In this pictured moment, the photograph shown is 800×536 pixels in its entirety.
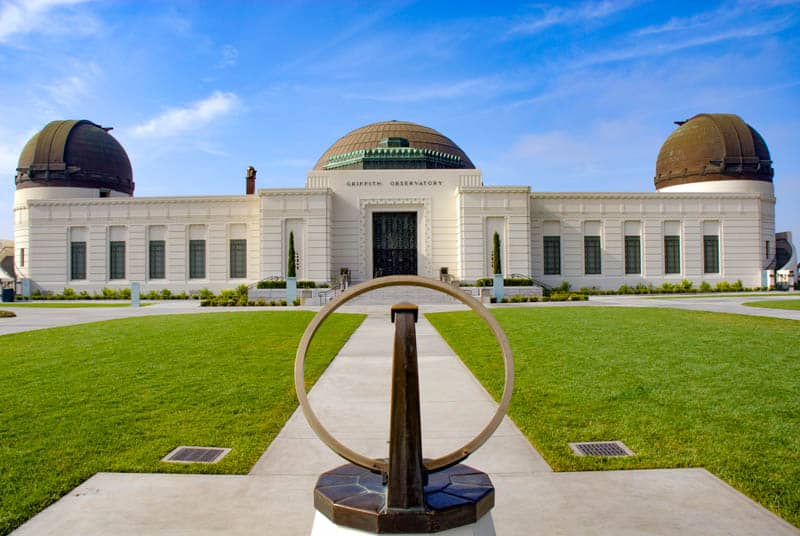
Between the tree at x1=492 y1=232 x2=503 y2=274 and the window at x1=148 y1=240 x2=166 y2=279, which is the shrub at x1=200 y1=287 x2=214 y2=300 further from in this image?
the tree at x1=492 y1=232 x2=503 y2=274

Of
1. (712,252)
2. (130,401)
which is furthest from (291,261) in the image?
(712,252)

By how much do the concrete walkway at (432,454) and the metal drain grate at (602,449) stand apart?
0.43 m

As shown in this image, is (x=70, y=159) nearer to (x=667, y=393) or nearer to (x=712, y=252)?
(x=667, y=393)

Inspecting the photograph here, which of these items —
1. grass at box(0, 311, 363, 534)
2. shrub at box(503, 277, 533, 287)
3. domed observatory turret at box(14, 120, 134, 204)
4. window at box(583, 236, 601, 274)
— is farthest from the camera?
domed observatory turret at box(14, 120, 134, 204)

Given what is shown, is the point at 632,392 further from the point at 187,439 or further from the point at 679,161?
the point at 679,161

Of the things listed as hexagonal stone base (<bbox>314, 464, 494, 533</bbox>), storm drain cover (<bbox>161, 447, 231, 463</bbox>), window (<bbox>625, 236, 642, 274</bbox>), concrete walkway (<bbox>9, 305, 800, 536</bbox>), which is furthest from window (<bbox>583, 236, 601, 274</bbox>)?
hexagonal stone base (<bbox>314, 464, 494, 533</bbox>)

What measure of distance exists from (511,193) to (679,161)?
1616cm

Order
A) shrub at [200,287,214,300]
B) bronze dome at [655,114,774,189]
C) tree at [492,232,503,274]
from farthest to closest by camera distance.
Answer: bronze dome at [655,114,774,189], shrub at [200,287,214,300], tree at [492,232,503,274]

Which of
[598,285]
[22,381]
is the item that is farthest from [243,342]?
[598,285]

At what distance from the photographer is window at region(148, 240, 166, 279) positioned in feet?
116

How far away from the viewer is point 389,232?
114ft

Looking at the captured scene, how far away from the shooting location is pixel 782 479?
446 centimetres

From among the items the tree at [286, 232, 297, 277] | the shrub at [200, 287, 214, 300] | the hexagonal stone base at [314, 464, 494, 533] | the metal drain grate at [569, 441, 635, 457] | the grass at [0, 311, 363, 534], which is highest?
the tree at [286, 232, 297, 277]

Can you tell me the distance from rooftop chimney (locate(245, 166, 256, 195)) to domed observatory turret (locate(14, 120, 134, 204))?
393 inches
